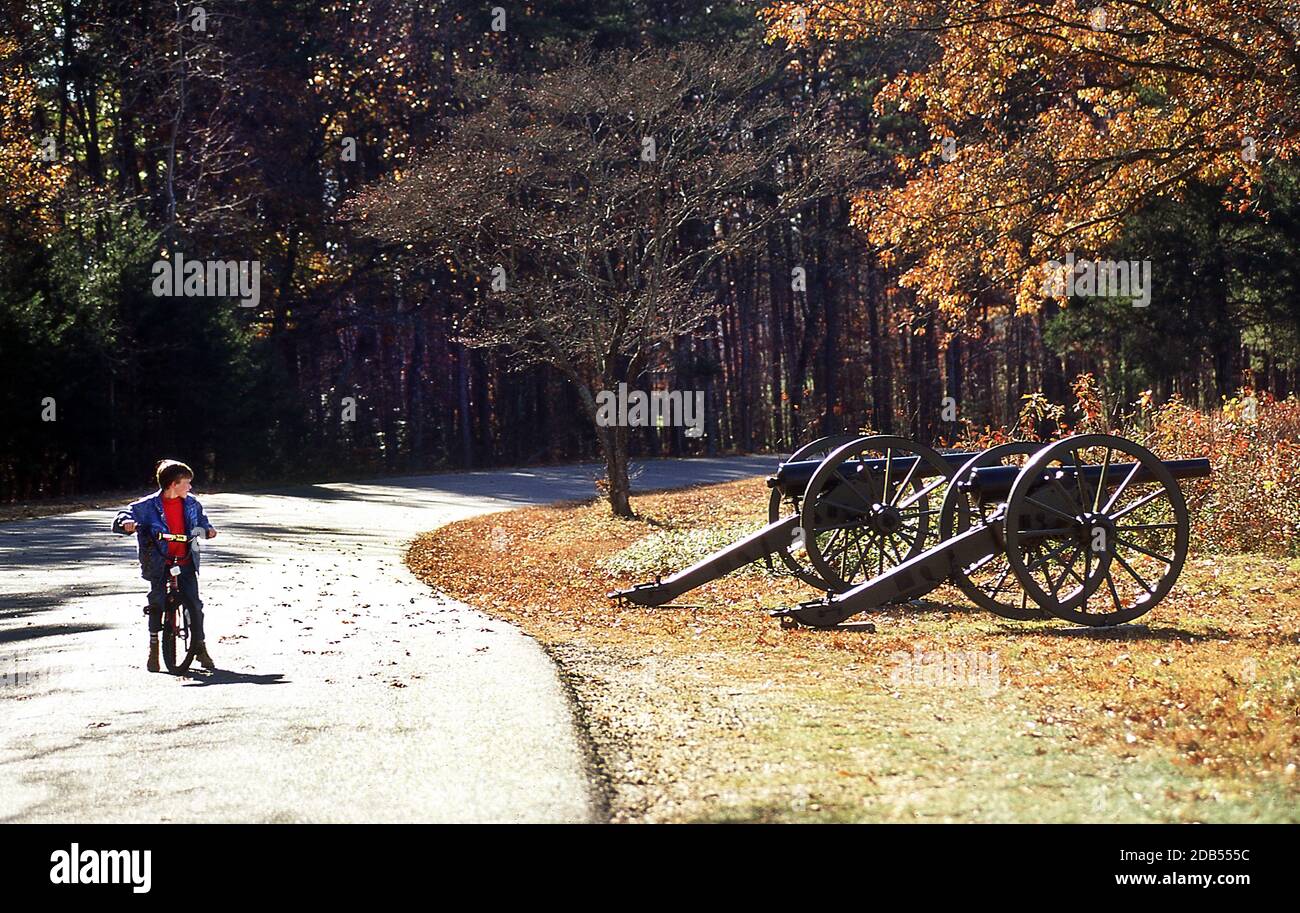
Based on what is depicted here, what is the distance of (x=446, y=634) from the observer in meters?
12.1

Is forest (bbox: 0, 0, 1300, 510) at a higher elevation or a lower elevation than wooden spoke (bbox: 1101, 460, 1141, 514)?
higher

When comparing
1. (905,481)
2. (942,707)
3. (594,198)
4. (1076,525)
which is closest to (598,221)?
(594,198)

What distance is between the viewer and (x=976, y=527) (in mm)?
11383

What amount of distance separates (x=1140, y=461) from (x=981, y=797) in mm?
6307

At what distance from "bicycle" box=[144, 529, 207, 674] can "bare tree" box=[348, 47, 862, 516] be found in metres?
15.4

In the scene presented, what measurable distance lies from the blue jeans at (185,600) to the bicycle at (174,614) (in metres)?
0.03

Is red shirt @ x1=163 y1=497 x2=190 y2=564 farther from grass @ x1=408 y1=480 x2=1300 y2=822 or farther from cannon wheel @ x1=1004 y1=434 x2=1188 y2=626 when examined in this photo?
cannon wheel @ x1=1004 y1=434 x2=1188 y2=626

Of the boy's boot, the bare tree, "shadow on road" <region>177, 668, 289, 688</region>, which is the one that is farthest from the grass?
the bare tree

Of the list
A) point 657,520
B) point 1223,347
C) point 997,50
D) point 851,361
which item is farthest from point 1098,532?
point 851,361

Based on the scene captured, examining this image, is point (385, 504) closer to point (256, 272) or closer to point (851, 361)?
point (256, 272)

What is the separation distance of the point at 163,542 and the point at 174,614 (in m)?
0.50

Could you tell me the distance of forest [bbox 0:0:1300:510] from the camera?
19.7 metres

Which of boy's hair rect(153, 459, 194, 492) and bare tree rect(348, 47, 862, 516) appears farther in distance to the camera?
bare tree rect(348, 47, 862, 516)

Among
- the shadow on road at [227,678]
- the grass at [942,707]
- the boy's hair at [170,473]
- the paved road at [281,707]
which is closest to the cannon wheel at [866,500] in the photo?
the grass at [942,707]
